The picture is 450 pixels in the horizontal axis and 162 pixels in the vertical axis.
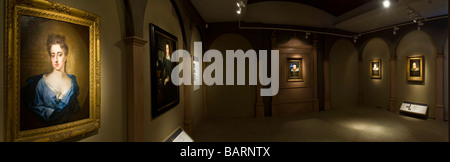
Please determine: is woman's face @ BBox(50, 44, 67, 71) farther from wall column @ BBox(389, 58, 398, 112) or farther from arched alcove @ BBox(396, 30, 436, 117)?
wall column @ BBox(389, 58, 398, 112)

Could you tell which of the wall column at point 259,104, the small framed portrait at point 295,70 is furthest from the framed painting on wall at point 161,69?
the small framed portrait at point 295,70

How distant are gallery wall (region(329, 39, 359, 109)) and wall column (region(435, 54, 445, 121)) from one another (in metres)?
2.69

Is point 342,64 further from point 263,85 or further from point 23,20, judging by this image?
point 23,20

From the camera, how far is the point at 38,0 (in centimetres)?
143

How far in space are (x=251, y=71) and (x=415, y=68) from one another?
6.39 m

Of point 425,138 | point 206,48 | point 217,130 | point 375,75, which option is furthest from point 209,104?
point 375,75

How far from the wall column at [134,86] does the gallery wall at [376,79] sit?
32.5 feet

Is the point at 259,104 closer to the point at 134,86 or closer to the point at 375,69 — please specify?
the point at 134,86

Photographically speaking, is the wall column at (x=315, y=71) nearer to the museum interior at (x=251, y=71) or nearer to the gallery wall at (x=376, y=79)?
the museum interior at (x=251, y=71)

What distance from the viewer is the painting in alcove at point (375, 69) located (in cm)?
790

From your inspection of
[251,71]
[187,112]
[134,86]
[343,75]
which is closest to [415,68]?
[343,75]

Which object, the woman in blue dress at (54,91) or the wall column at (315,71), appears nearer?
the woman in blue dress at (54,91)

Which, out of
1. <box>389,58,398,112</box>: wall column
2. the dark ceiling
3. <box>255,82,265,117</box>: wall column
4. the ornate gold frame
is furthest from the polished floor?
the dark ceiling

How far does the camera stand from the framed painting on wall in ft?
9.29
